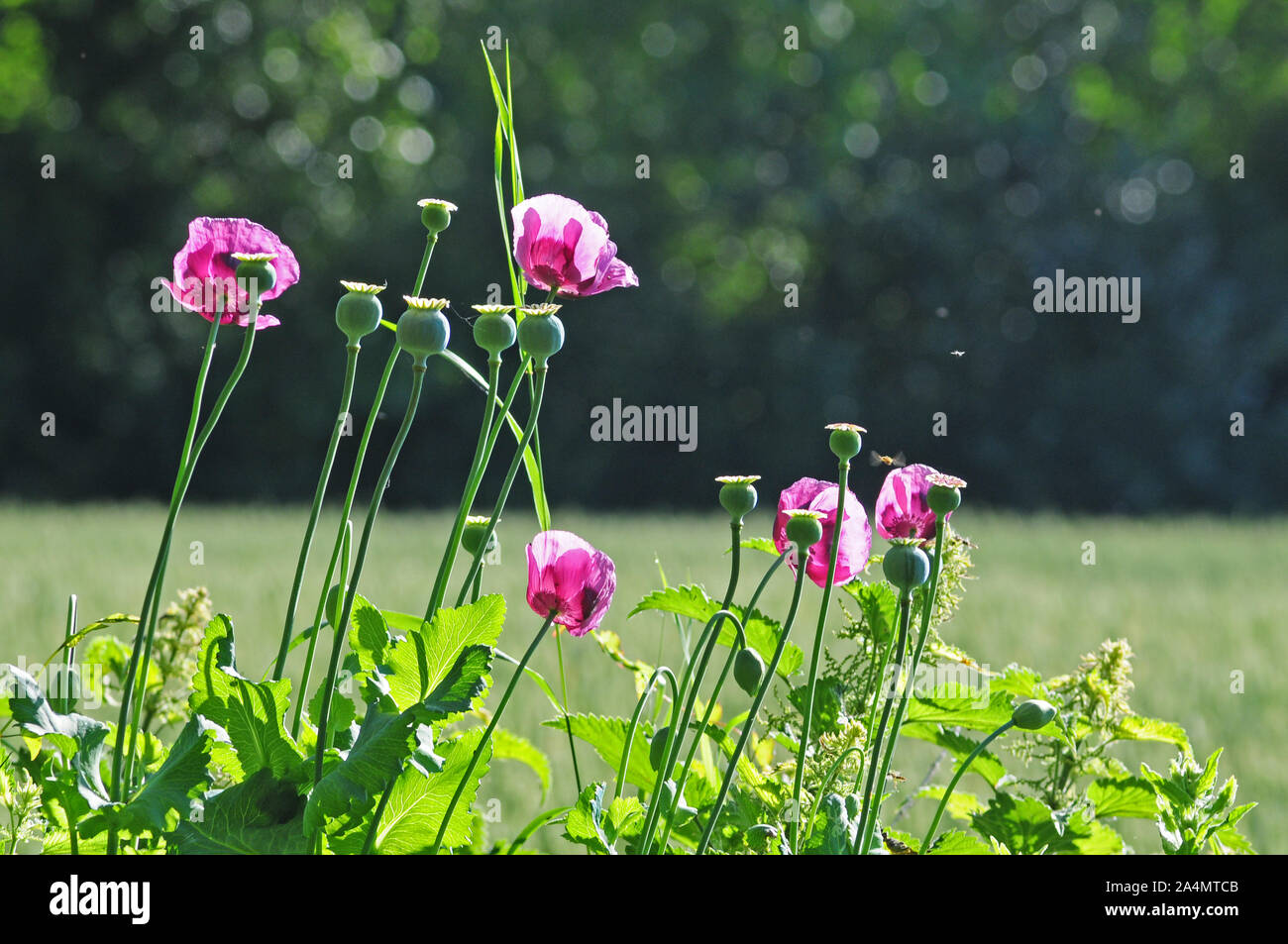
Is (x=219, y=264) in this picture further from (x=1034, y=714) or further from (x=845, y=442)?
(x=1034, y=714)

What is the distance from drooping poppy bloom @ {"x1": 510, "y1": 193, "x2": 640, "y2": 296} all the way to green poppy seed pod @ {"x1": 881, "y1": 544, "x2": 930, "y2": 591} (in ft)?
0.72

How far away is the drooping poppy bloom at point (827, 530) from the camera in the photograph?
802 mm

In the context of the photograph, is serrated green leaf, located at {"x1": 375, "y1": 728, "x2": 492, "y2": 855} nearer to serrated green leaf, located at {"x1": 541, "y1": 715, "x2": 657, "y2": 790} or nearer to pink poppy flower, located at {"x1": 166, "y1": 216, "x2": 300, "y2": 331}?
serrated green leaf, located at {"x1": 541, "y1": 715, "x2": 657, "y2": 790}

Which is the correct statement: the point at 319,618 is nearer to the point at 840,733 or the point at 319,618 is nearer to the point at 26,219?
the point at 840,733

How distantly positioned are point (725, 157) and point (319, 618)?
12.4 metres

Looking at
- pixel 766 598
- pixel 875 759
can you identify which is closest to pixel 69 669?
pixel 875 759

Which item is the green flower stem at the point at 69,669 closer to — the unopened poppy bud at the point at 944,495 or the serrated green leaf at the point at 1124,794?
the unopened poppy bud at the point at 944,495

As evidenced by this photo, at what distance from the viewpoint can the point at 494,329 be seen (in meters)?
0.67

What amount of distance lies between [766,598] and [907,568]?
3.51 meters

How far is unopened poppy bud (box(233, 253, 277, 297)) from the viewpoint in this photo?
67 cm

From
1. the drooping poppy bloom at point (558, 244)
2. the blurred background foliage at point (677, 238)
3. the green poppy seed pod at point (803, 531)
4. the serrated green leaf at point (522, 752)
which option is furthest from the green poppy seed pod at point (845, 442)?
the blurred background foliage at point (677, 238)

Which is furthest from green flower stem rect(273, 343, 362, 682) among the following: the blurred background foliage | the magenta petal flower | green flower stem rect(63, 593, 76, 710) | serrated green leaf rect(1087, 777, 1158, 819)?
the blurred background foliage

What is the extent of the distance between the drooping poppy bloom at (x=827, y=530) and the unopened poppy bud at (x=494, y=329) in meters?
0.21

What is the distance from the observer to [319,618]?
2.55 feet
